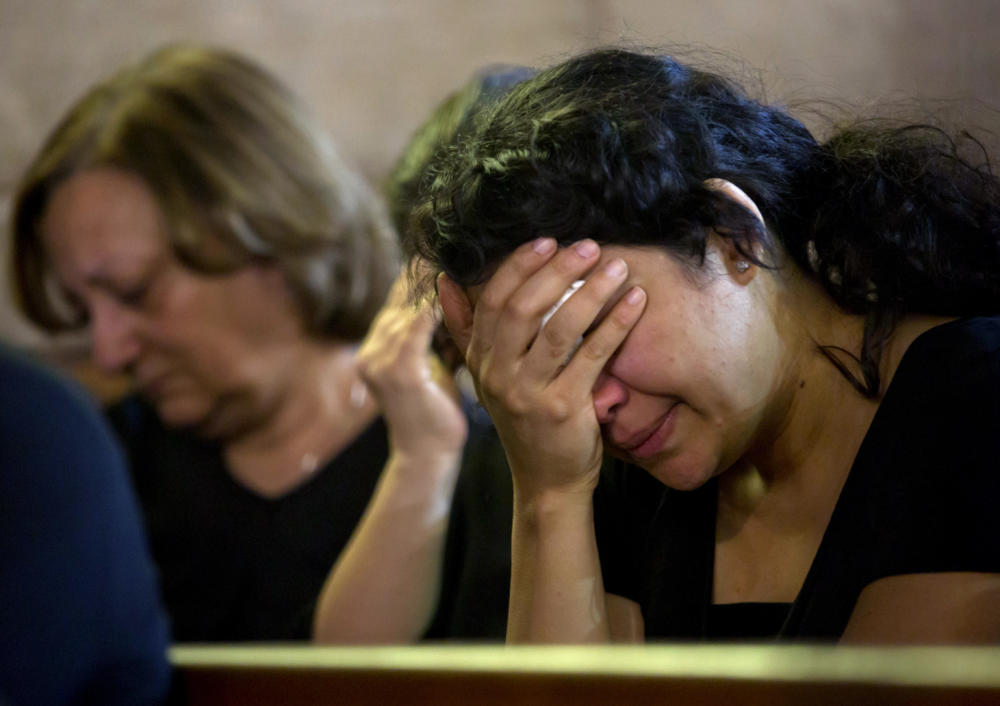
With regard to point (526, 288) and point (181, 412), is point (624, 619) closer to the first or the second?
point (526, 288)

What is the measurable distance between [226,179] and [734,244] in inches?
17.8

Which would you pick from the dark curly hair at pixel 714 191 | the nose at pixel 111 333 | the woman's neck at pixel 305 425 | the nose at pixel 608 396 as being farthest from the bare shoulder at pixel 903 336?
the nose at pixel 111 333

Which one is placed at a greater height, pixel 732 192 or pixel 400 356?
pixel 732 192

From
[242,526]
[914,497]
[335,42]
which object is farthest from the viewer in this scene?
[335,42]

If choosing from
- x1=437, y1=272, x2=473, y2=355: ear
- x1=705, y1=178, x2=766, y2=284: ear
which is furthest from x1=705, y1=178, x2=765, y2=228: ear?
x1=437, y1=272, x2=473, y2=355: ear

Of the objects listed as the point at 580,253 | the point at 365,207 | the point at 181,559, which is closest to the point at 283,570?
the point at 181,559

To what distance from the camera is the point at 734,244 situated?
0.39 m

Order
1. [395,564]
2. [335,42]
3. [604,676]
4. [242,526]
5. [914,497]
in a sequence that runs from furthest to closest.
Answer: [335,42] → [242,526] → [395,564] → [914,497] → [604,676]

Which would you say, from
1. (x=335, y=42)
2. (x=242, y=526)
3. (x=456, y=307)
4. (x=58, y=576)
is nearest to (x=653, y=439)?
(x=456, y=307)

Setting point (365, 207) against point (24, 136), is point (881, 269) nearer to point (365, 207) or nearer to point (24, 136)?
point (365, 207)

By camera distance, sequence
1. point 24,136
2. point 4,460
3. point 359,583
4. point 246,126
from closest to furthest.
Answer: point 4,460
point 359,583
point 246,126
point 24,136

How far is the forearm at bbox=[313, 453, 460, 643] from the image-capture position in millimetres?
608

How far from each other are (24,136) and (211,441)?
1.32 feet

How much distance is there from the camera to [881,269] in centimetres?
42
